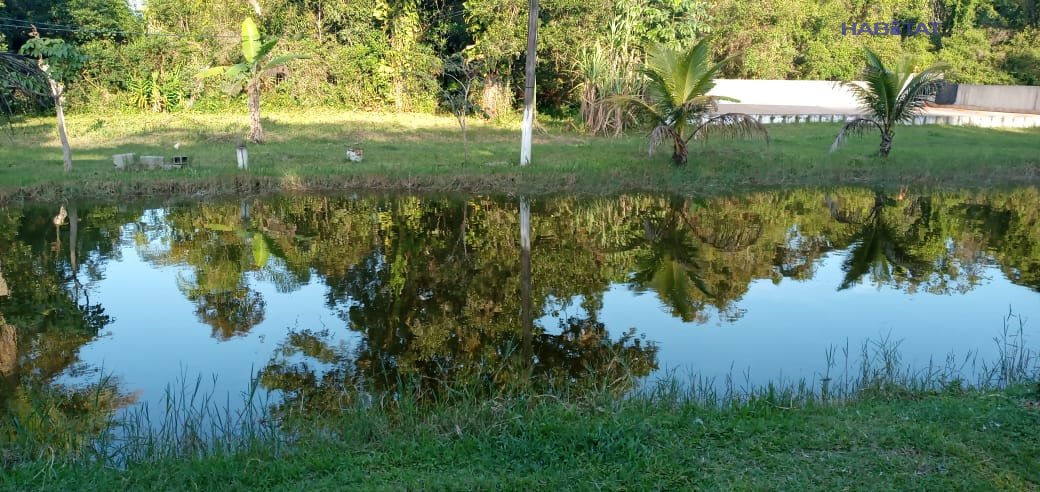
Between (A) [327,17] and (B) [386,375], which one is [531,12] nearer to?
(B) [386,375]

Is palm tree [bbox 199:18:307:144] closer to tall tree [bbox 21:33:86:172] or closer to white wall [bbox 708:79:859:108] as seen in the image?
tall tree [bbox 21:33:86:172]

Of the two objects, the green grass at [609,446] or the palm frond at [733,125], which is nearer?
the green grass at [609,446]

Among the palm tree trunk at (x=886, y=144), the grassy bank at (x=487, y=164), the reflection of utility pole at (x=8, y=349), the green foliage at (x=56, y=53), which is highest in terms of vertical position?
the green foliage at (x=56, y=53)

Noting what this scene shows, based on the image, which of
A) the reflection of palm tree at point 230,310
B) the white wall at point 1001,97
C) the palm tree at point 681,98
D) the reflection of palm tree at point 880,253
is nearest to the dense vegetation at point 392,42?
the white wall at point 1001,97

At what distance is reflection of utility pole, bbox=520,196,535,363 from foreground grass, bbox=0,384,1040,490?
2052mm

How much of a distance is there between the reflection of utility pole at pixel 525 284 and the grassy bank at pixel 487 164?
232 cm

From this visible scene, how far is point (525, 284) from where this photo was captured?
372 inches

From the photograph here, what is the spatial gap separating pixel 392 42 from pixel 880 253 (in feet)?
67.2

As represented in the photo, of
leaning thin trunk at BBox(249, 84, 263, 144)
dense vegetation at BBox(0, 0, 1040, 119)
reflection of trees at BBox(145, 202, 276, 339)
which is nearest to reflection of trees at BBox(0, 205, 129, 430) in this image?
reflection of trees at BBox(145, 202, 276, 339)

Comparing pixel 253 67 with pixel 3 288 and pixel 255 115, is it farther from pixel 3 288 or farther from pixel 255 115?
pixel 3 288

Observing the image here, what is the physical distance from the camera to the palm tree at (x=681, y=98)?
15211 millimetres

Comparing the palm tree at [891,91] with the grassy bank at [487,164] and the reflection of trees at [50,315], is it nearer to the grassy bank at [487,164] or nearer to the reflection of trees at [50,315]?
the grassy bank at [487,164]

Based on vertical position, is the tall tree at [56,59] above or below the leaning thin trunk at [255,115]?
above

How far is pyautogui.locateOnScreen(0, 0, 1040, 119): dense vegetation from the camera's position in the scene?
75.6 ft
